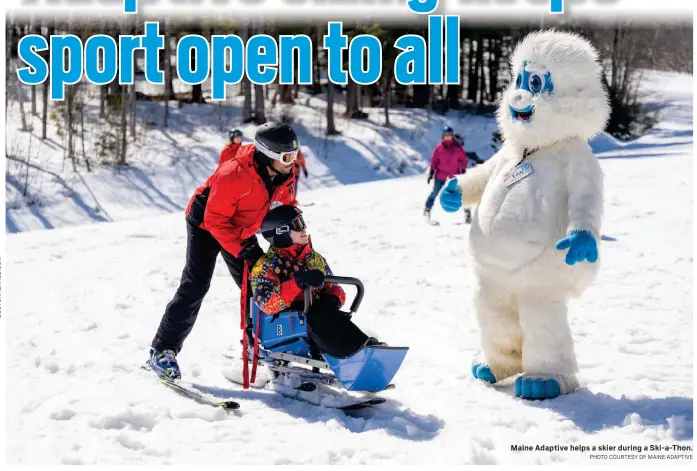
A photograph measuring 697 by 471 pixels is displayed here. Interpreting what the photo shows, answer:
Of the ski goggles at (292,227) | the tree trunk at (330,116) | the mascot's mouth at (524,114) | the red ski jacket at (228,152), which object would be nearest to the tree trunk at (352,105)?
the tree trunk at (330,116)

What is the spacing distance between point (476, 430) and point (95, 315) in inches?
145

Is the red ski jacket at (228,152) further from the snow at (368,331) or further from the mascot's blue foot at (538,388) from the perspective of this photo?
the mascot's blue foot at (538,388)

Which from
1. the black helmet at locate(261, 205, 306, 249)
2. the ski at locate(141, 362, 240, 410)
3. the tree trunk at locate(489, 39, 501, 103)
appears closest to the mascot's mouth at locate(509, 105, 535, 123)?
the black helmet at locate(261, 205, 306, 249)

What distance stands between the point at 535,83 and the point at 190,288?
2.32 m

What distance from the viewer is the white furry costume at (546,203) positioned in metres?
4.56

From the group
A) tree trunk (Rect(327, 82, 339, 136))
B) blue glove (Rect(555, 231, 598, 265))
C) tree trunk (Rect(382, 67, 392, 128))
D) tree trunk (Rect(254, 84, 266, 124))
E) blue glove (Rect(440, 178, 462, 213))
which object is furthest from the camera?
tree trunk (Rect(382, 67, 392, 128))

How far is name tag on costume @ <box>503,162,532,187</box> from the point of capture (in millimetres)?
4688

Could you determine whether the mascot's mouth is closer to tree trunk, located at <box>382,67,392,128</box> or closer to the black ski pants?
the black ski pants

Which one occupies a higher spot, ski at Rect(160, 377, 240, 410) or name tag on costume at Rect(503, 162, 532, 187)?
name tag on costume at Rect(503, 162, 532, 187)

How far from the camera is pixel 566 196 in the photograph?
15.0ft

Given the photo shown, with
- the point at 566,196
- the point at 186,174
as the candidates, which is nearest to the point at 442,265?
the point at 566,196

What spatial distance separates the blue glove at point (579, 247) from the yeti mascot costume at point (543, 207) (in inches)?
6.0

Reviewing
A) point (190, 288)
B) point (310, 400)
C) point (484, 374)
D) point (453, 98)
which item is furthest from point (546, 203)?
point (453, 98)

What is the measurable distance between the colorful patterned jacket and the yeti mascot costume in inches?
37.1
